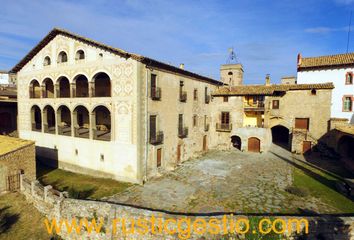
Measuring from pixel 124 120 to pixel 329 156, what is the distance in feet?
81.6

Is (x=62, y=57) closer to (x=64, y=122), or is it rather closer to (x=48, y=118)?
(x=64, y=122)

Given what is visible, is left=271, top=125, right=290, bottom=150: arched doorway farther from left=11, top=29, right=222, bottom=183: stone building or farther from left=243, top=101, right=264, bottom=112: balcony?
left=11, top=29, right=222, bottom=183: stone building

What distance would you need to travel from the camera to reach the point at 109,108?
61.5 ft

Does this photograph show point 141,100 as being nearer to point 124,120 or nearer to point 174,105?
point 124,120

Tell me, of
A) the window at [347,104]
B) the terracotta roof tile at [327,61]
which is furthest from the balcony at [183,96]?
the window at [347,104]

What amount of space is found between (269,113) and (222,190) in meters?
16.8

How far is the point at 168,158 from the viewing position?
70.1 feet

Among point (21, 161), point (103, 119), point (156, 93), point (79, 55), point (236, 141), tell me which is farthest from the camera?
point (236, 141)

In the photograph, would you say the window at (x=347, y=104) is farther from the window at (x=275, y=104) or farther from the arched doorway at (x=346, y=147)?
the window at (x=275, y=104)

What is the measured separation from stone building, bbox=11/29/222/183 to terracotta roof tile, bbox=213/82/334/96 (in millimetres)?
4726

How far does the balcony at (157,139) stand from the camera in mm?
18875

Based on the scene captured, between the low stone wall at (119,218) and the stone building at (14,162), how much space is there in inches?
126

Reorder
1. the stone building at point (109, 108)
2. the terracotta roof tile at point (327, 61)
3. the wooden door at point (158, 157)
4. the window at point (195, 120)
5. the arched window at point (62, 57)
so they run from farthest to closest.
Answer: the terracotta roof tile at point (327, 61), the window at point (195, 120), the arched window at point (62, 57), the wooden door at point (158, 157), the stone building at point (109, 108)

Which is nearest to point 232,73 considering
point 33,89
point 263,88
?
point 263,88
